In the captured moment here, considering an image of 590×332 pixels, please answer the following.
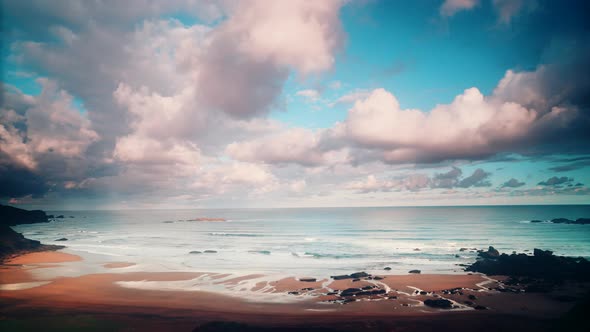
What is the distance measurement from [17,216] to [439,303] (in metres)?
150

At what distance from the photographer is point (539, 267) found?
29.4m

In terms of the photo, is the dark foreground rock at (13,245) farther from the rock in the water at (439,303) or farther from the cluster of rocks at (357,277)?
the rock in the water at (439,303)

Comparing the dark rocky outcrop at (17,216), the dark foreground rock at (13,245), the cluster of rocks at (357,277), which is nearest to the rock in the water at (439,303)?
the cluster of rocks at (357,277)

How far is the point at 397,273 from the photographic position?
3031 cm

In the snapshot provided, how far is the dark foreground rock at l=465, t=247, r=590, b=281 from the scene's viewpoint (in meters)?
27.1

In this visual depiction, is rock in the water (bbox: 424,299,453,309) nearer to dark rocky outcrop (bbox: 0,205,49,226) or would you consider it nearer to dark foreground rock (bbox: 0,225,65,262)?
dark foreground rock (bbox: 0,225,65,262)

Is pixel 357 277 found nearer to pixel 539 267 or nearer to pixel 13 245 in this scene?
pixel 539 267

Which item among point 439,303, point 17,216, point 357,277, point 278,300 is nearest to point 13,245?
point 278,300

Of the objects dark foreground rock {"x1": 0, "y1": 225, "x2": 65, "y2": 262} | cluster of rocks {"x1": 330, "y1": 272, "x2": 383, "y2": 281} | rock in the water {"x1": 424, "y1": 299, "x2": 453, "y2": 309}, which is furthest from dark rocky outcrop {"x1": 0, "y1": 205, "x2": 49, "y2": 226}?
rock in the water {"x1": 424, "y1": 299, "x2": 453, "y2": 309}

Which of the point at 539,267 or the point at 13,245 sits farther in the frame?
the point at 13,245

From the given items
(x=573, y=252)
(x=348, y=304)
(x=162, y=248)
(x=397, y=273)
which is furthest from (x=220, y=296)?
(x=573, y=252)

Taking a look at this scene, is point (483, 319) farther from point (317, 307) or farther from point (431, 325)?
point (317, 307)

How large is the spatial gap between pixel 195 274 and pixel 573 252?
54.7 metres

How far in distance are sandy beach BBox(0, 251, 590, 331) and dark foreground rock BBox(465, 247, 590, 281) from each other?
246cm
